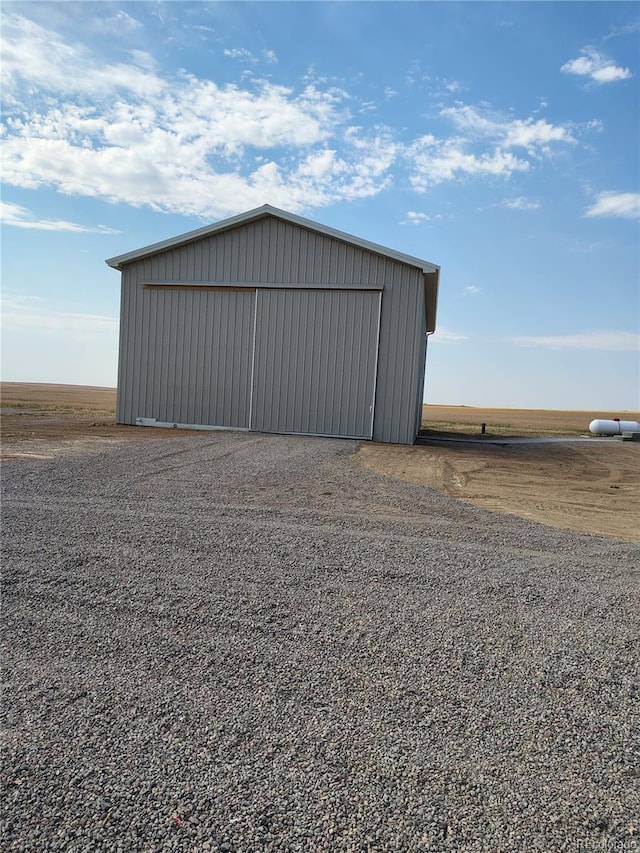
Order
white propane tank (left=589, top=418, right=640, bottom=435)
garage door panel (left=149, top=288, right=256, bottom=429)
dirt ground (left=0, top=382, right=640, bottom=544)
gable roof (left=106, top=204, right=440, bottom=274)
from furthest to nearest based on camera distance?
white propane tank (left=589, top=418, right=640, bottom=435) → garage door panel (left=149, top=288, right=256, bottom=429) → gable roof (left=106, top=204, right=440, bottom=274) → dirt ground (left=0, top=382, right=640, bottom=544)

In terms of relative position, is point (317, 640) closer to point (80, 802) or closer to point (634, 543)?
point (80, 802)

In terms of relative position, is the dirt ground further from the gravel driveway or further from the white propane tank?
the white propane tank

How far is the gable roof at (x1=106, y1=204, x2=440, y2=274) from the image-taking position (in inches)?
514

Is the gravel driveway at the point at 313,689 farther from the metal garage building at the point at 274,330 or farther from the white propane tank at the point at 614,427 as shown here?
the white propane tank at the point at 614,427

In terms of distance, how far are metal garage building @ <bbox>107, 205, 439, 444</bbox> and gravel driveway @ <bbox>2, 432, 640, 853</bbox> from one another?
344 inches

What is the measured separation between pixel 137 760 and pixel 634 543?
482 centimetres

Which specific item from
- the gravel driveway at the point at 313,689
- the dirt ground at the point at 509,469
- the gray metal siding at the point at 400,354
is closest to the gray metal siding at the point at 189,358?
the dirt ground at the point at 509,469

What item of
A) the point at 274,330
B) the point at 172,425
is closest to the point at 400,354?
the point at 274,330

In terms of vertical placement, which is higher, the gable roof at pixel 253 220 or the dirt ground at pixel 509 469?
the gable roof at pixel 253 220

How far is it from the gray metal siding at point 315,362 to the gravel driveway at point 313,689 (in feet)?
28.7

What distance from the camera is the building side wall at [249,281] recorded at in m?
13.5

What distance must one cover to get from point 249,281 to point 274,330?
1358 millimetres

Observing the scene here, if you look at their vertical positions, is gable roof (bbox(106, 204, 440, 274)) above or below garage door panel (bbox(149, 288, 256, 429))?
above

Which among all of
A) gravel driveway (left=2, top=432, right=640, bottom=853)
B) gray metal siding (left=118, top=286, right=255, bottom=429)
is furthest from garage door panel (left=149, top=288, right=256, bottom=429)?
gravel driveway (left=2, top=432, right=640, bottom=853)
